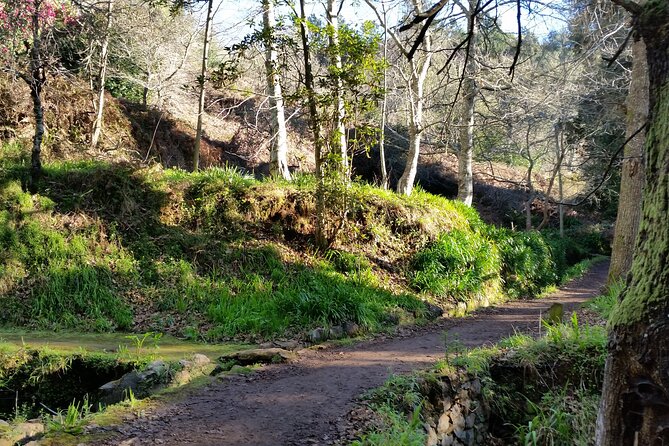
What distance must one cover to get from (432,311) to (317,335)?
2.95 meters

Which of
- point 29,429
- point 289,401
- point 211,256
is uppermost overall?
point 211,256

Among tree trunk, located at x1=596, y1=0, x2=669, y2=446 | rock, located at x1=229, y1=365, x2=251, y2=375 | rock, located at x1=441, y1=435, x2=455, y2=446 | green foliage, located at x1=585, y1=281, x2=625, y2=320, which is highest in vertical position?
tree trunk, located at x1=596, y1=0, x2=669, y2=446

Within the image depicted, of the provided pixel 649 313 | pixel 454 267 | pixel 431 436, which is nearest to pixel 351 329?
pixel 431 436

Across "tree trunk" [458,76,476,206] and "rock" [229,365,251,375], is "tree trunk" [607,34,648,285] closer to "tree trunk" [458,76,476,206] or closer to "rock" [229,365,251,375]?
"tree trunk" [458,76,476,206]

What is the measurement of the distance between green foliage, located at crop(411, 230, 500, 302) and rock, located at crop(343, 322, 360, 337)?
272 cm

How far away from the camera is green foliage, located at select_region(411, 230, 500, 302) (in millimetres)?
10289

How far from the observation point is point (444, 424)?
500cm

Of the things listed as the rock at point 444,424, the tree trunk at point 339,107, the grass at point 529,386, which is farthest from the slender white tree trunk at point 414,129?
the rock at point 444,424

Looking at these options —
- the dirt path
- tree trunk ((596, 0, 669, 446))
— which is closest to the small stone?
the dirt path

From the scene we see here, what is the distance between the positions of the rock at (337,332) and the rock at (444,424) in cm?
254

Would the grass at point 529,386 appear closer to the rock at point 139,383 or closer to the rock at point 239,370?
the rock at point 239,370

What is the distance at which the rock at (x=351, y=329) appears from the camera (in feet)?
24.8

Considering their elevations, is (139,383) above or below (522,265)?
below

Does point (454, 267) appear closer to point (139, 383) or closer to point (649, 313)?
point (139, 383)
